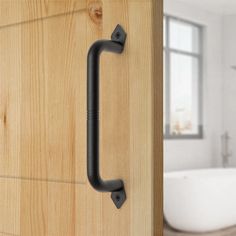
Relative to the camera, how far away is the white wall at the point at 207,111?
2.59m

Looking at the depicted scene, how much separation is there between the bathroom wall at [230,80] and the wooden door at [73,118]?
68.1 inches

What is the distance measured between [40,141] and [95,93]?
15cm

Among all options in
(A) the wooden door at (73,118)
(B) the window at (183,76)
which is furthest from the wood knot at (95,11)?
(B) the window at (183,76)

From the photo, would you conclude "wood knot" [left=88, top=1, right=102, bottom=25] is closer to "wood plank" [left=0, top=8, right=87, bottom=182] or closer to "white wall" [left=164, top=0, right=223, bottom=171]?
"wood plank" [left=0, top=8, right=87, bottom=182]

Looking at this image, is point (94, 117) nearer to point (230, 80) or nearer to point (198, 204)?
point (198, 204)

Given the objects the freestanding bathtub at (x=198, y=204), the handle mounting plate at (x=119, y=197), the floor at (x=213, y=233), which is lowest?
the floor at (x=213, y=233)

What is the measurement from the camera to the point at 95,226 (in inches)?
22.8

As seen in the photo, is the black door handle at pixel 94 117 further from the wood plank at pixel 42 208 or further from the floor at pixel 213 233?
the floor at pixel 213 233


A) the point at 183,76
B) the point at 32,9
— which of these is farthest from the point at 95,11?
the point at 183,76

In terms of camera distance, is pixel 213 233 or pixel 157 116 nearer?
pixel 157 116

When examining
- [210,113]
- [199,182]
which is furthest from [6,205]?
[210,113]

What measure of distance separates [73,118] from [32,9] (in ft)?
0.57

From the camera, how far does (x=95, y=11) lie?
1.96 feet

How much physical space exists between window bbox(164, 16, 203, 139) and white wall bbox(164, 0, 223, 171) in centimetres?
7
